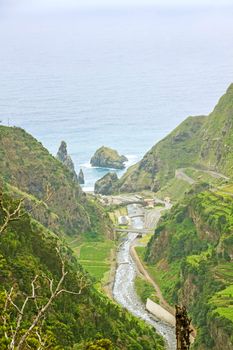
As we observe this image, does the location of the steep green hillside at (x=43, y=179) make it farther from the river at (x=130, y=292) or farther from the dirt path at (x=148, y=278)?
the dirt path at (x=148, y=278)

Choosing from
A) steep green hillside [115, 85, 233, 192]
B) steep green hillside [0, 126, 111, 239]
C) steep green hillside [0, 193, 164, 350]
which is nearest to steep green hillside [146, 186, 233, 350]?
steep green hillside [0, 193, 164, 350]

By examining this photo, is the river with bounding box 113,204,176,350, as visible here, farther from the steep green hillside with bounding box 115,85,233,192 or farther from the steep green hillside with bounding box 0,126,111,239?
the steep green hillside with bounding box 115,85,233,192

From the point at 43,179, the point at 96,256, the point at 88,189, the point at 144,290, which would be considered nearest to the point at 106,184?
the point at 88,189

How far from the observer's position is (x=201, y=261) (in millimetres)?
97250

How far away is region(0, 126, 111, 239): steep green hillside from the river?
9.97 meters

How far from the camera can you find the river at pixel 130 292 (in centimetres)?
8581

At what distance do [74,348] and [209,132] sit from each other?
128744mm

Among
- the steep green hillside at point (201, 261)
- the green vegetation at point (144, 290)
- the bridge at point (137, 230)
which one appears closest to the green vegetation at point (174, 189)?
the bridge at point (137, 230)

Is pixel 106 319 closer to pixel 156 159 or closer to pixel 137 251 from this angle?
pixel 137 251

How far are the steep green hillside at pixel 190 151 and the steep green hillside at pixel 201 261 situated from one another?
3719cm

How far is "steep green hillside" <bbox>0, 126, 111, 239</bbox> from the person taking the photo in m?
135

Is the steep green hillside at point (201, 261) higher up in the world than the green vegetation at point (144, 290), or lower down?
higher up

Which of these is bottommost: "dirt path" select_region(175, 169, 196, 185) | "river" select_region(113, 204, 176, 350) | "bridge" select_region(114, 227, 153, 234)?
"river" select_region(113, 204, 176, 350)

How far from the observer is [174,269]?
109 metres
